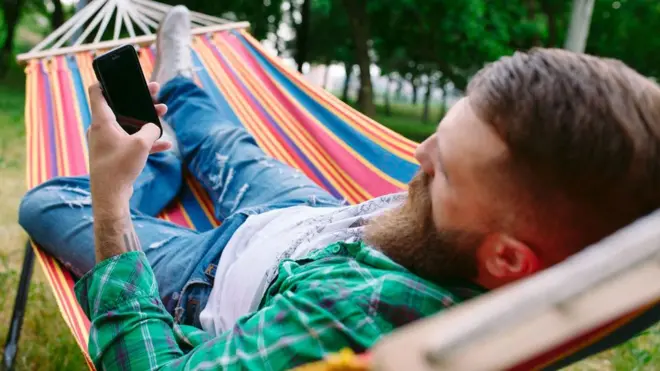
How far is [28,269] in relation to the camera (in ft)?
5.53

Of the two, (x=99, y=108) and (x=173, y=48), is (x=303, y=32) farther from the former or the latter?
(x=99, y=108)

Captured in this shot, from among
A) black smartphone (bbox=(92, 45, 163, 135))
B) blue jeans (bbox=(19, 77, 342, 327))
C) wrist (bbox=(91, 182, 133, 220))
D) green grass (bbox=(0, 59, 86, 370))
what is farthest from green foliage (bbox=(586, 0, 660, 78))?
wrist (bbox=(91, 182, 133, 220))

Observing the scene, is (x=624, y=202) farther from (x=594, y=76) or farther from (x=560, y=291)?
(x=560, y=291)

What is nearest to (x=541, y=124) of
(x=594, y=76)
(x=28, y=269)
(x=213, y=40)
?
(x=594, y=76)

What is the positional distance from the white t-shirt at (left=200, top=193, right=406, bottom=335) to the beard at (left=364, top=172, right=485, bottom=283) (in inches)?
7.4

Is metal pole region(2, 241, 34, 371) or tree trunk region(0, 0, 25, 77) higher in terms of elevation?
metal pole region(2, 241, 34, 371)

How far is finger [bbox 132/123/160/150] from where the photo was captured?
3.33 ft

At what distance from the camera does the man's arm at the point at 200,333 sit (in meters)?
0.77

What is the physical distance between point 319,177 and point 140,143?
919 mm

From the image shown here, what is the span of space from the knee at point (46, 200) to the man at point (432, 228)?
1.44 ft

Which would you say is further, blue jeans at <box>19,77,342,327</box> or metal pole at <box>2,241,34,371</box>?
metal pole at <box>2,241,34,371</box>

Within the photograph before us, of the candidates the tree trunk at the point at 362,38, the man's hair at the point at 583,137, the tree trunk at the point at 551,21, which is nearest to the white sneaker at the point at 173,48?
the man's hair at the point at 583,137

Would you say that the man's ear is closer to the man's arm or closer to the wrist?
the man's arm

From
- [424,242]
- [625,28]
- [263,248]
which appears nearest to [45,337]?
[263,248]
